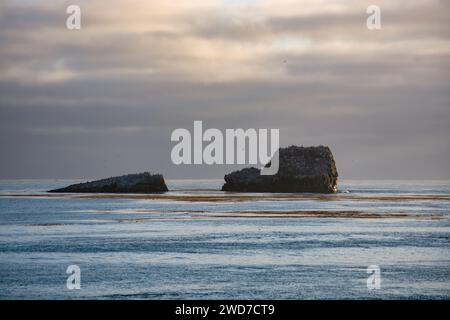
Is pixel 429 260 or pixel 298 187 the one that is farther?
pixel 298 187

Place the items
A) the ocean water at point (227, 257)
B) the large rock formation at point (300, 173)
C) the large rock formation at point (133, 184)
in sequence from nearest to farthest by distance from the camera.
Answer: the ocean water at point (227, 257)
the large rock formation at point (300, 173)
the large rock formation at point (133, 184)

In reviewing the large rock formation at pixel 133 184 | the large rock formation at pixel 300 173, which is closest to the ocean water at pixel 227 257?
the large rock formation at pixel 300 173

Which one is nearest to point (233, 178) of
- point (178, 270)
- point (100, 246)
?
point (100, 246)

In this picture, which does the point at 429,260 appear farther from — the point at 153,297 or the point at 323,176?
the point at 323,176

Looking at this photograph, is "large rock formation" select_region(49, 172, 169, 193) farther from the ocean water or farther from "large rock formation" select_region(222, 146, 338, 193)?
the ocean water

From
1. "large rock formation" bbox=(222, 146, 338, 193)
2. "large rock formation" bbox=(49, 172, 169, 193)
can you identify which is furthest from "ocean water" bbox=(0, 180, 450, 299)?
"large rock formation" bbox=(49, 172, 169, 193)

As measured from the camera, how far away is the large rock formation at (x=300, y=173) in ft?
547

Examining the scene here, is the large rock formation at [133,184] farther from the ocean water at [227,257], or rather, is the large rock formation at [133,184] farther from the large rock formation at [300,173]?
the ocean water at [227,257]

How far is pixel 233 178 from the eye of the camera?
7175 inches

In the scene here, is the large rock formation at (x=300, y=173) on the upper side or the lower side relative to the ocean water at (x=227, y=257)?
upper

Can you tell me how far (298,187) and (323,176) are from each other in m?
6.56

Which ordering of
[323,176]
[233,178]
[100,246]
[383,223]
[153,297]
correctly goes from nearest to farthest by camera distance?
1. [153,297]
2. [100,246]
3. [383,223]
4. [323,176]
5. [233,178]

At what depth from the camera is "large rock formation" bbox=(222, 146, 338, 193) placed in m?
167

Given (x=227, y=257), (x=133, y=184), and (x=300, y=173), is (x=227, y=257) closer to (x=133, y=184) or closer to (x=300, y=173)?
(x=300, y=173)
